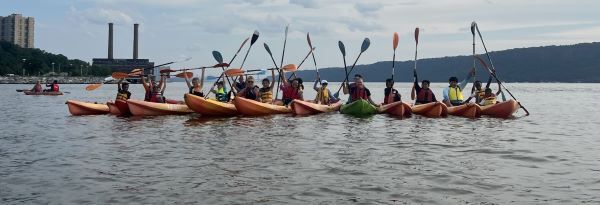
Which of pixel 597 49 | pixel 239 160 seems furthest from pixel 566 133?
pixel 597 49

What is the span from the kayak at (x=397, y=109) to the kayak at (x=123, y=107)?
9364 millimetres

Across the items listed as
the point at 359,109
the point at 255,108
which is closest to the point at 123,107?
the point at 255,108

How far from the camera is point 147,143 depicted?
14.8 metres

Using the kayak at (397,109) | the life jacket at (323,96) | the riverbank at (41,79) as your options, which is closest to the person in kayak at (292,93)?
the life jacket at (323,96)

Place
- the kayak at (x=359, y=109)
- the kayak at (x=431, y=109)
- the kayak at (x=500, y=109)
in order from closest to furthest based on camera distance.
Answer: the kayak at (x=431, y=109) → the kayak at (x=359, y=109) → the kayak at (x=500, y=109)

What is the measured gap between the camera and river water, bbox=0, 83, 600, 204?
8.91 meters

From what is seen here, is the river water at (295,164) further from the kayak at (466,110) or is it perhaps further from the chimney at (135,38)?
the chimney at (135,38)

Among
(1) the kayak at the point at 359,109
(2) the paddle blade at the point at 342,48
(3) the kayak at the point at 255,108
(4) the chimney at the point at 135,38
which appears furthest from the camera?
(4) the chimney at the point at 135,38

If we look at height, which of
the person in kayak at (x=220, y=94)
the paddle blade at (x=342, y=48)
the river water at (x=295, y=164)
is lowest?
the river water at (x=295, y=164)

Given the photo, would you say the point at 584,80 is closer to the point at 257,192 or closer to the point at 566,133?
the point at 566,133

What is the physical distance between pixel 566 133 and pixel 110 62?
563ft

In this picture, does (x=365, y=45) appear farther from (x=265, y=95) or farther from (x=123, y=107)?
(x=123, y=107)

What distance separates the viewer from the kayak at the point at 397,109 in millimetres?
23578

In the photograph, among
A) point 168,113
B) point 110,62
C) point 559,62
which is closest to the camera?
point 168,113
